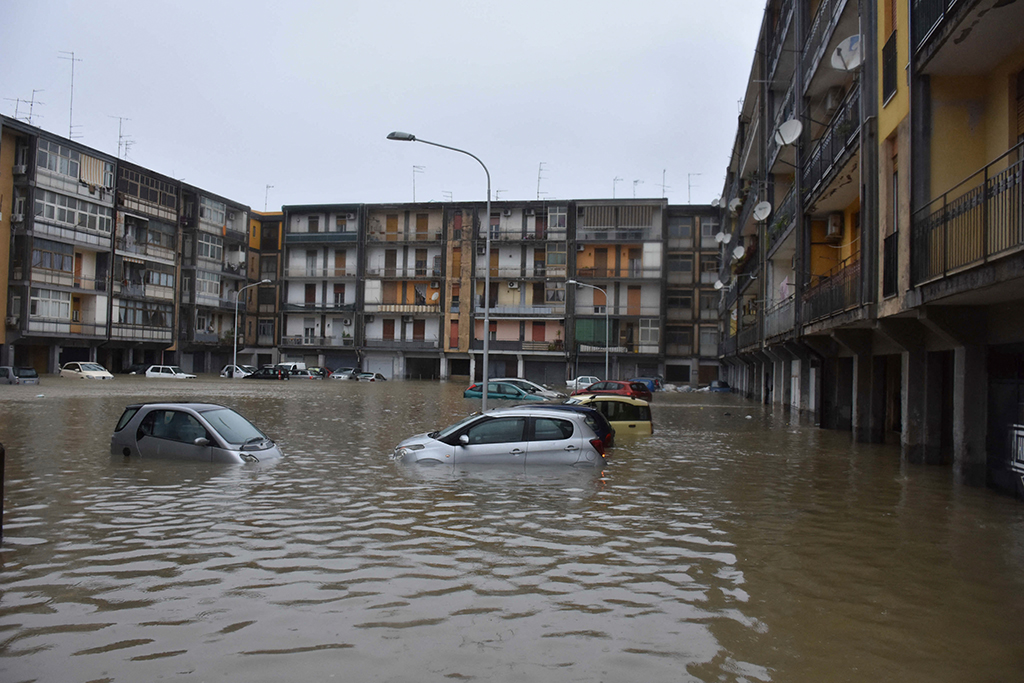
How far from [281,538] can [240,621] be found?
9.49 ft

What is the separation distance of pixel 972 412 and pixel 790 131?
43.8 ft

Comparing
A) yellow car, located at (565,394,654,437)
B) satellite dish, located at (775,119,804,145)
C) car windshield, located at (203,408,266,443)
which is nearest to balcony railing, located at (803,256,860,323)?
satellite dish, located at (775,119,804,145)

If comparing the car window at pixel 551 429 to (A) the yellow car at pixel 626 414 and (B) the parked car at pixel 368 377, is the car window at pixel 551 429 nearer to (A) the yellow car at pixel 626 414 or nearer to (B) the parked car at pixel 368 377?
(A) the yellow car at pixel 626 414

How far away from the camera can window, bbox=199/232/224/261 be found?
71938mm

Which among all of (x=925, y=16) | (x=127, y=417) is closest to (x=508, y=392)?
(x=127, y=417)

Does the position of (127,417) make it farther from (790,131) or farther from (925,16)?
(790,131)

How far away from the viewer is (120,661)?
17.2 ft

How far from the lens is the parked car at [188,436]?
45.3ft

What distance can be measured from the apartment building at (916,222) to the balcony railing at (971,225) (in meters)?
0.04

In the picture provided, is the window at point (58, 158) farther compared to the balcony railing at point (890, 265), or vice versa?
the window at point (58, 158)

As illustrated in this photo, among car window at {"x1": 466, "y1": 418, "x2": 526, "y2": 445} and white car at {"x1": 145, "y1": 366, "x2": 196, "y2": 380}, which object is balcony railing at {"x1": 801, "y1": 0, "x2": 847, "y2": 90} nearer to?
car window at {"x1": 466, "y1": 418, "x2": 526, "y2": 445}

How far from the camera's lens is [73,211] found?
2274 inches

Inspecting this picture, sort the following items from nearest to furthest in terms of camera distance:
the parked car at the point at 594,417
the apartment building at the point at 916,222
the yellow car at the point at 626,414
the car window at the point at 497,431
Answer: the apartment building at the point at 916,222, the car window at the point at 497,431, the parked car at the point at 594,417, the yellow car at the point at 626,414

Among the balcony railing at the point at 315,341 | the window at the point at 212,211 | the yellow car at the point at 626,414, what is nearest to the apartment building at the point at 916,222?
the yellow car at the point at 626,414
